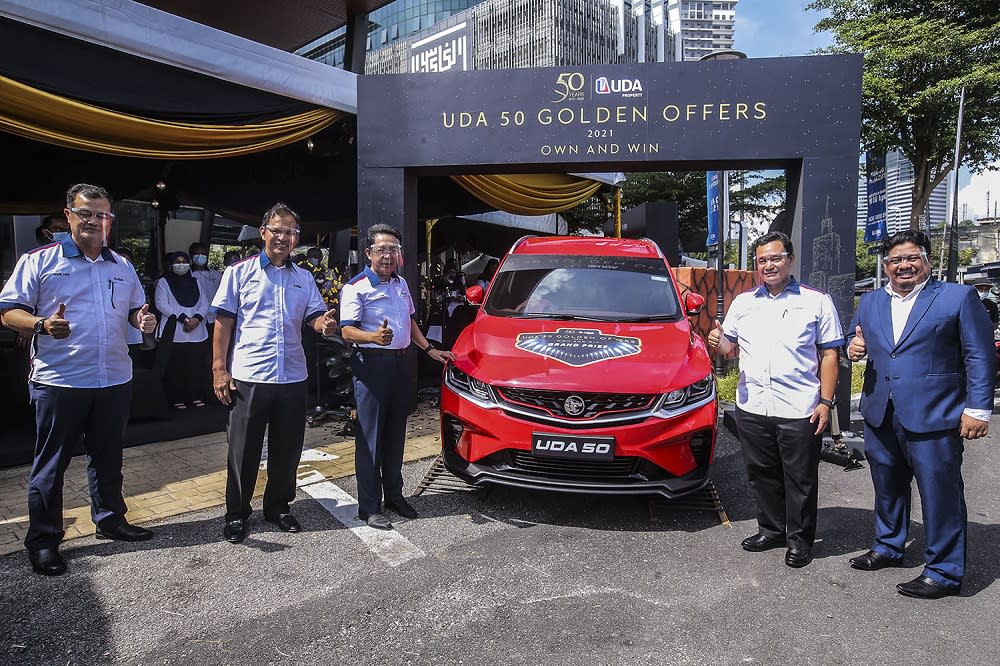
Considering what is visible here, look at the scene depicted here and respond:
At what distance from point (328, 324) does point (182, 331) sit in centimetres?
436

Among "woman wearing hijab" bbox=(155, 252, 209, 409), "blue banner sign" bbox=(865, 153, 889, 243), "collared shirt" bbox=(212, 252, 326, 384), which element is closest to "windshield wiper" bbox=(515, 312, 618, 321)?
"collared shirt" bbox=(212, 252, 326, 384)

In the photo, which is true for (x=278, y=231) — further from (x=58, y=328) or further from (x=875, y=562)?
(x=875, y=562)

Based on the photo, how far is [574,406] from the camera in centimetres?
376

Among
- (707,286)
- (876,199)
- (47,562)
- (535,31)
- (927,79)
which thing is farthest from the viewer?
→ (535,31)

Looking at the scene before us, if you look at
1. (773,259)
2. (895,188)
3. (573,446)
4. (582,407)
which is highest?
(895,188)

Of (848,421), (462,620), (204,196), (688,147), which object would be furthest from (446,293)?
(462,620)

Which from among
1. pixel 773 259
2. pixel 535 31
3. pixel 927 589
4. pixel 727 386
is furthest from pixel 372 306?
pixel 535 31

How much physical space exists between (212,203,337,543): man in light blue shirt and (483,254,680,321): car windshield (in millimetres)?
1620

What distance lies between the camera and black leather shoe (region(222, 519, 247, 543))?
12.4 feet

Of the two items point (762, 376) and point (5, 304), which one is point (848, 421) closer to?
point (762, 376)

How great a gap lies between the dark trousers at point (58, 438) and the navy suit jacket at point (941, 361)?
4127 millimetres

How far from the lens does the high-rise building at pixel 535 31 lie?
288ft

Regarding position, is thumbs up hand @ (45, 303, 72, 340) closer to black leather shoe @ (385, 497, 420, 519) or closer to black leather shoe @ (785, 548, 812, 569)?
black leather shoe @ (385, 497, 420, 519)

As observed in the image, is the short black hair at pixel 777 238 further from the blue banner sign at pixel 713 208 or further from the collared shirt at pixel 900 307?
the blue banner sign at pixel 713 208
